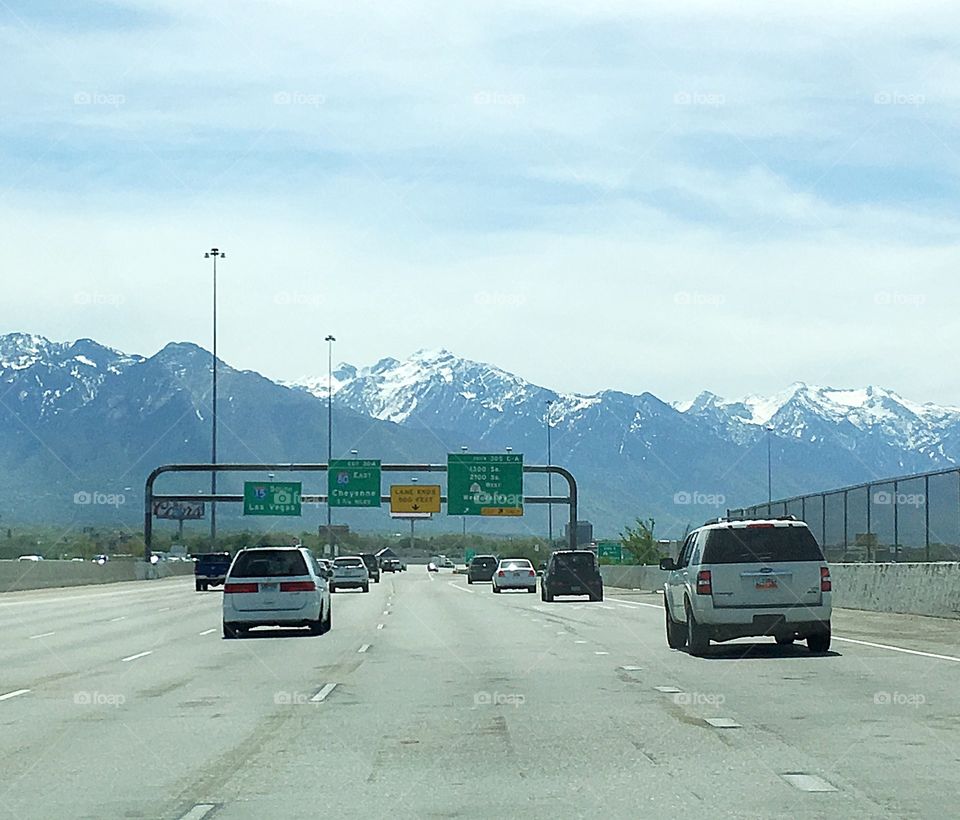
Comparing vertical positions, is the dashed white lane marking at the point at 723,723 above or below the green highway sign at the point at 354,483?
below

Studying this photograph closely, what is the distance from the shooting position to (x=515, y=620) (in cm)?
3881

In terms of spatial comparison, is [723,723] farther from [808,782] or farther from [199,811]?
[199,811]

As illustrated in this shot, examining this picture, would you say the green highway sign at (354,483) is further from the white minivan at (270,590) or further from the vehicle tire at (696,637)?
Result: the vehicle tire at (696,637)

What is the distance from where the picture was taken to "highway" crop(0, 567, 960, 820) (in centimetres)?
1133

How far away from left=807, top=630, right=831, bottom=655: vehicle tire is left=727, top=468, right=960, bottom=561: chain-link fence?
453 inches

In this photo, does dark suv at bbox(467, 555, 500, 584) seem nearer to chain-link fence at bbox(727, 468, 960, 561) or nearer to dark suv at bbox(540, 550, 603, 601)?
dark suv at bbox(540, 550, 603, 601)

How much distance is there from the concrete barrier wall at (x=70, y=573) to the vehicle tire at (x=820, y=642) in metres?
46.3

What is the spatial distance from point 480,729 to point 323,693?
4210 millimetres

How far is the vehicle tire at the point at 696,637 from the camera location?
2456 cm

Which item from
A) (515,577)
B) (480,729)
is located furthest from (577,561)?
(480,729)

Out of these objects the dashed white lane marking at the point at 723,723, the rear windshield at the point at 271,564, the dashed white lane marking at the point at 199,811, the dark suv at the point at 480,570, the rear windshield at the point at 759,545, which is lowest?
the dark suv at the point at 480,570

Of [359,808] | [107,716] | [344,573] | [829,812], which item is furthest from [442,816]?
[344,573]

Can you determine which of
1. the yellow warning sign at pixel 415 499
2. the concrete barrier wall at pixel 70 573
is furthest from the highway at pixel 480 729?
the yellow warning sign at pixel 415 499

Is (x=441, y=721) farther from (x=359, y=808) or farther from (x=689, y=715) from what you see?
(x=359, y=808)
